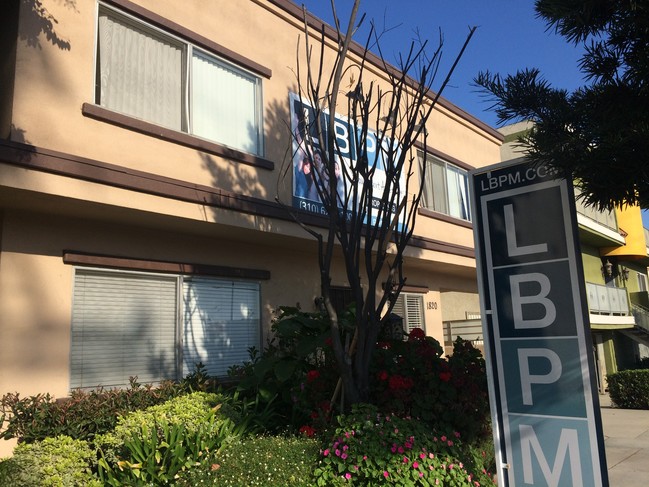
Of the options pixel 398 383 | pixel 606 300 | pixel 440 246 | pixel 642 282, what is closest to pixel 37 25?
pixel 398 383

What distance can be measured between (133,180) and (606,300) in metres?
A: 20.1

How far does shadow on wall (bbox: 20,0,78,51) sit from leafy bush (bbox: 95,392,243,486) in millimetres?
4372

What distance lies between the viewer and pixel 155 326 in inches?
311

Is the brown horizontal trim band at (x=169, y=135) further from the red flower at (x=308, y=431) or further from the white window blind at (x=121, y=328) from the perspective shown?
the red flower at (x=308, y=431)

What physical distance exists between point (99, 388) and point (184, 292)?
185 cm

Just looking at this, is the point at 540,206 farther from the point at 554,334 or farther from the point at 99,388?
the point at 99,388

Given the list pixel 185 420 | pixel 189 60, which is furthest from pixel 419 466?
pixel 189 60

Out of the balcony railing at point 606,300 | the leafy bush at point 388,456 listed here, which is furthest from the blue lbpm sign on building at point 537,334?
the balcony railing at point 606,300

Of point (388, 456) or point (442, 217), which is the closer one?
point (388, 456)

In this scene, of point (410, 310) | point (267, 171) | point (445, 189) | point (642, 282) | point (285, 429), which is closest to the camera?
point (285, 429)

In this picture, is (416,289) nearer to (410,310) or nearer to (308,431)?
(410,310)

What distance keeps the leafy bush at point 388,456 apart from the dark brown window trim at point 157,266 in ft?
12.1

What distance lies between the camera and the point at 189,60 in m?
8.43

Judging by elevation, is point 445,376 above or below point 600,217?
below
